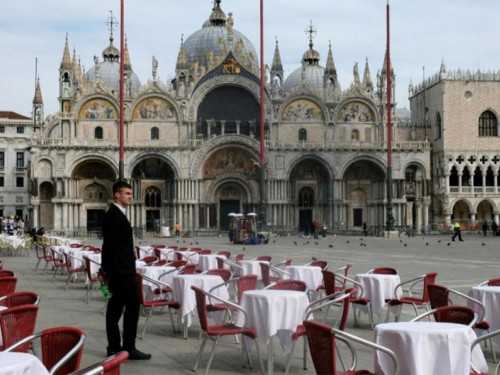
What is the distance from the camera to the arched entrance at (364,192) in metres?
59.4

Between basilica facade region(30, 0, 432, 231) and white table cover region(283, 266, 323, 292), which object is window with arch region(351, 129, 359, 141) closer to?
basilica facade region(30, 0, 432, 231)

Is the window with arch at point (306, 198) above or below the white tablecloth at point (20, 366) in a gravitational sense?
above

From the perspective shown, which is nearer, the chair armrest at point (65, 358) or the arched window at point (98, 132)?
the chair armrest at point (65, 358)

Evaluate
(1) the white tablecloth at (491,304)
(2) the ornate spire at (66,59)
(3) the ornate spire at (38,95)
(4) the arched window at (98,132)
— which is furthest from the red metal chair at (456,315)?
(3) the ornate spire at (38,95)

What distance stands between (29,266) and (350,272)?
10.9 meters

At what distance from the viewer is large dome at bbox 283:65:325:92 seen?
70.9m

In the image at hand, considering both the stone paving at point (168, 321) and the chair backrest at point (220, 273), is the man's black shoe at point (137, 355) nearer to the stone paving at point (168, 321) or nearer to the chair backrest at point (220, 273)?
the stone paving at point (168, 321)

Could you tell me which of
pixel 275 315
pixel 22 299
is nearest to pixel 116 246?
pixel 22 299

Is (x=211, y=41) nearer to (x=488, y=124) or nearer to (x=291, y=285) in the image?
(x=488, y=124)

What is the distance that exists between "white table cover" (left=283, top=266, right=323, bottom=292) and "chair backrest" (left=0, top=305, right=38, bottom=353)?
645cm

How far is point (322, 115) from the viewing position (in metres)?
59.8

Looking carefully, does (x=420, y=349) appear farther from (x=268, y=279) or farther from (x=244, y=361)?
(x=268, y=279)

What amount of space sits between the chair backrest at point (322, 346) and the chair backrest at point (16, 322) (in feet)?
9.18

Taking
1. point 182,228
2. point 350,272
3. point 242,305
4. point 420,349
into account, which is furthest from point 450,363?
point 182,228
